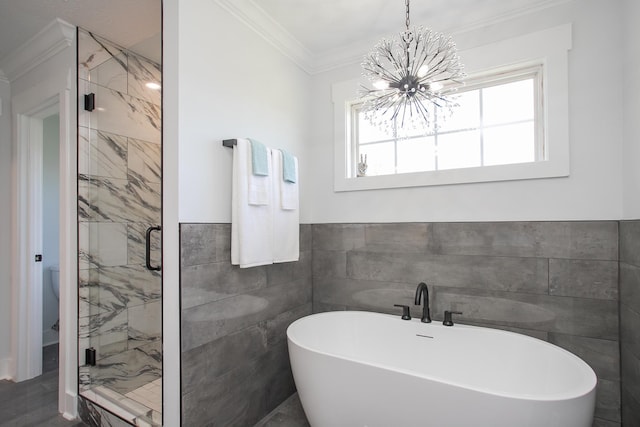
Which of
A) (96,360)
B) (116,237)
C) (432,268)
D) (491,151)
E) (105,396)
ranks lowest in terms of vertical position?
(105,396)

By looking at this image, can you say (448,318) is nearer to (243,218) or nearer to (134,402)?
(243,218)

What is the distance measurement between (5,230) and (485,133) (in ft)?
12.6

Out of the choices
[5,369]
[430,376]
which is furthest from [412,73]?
[5,369]

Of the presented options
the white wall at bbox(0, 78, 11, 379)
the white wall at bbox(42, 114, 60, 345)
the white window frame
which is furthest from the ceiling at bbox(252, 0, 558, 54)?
the white wall at bbox(42, 114, 60, 345)

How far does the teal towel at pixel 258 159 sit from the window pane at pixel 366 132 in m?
0.98

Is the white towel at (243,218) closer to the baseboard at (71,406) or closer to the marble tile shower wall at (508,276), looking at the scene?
the marble tile shower wall at (508,276)

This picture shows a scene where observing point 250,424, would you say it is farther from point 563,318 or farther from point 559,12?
point 559,12

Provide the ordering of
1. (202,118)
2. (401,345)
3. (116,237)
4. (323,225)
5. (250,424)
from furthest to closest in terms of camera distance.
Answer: (323,225) → (116,237) → (401,345) → (250,424) → (202,118)

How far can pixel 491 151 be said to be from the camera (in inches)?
83.5

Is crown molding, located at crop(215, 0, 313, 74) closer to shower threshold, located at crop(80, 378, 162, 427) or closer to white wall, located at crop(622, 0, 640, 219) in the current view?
white wall, located at crop(622, 0, 640, 219)

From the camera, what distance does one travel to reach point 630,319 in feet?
5.11

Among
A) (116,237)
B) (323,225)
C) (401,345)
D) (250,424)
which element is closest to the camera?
(250,424)

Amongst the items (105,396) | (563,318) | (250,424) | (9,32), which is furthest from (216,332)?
(9,32)

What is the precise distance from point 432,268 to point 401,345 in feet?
1.82
